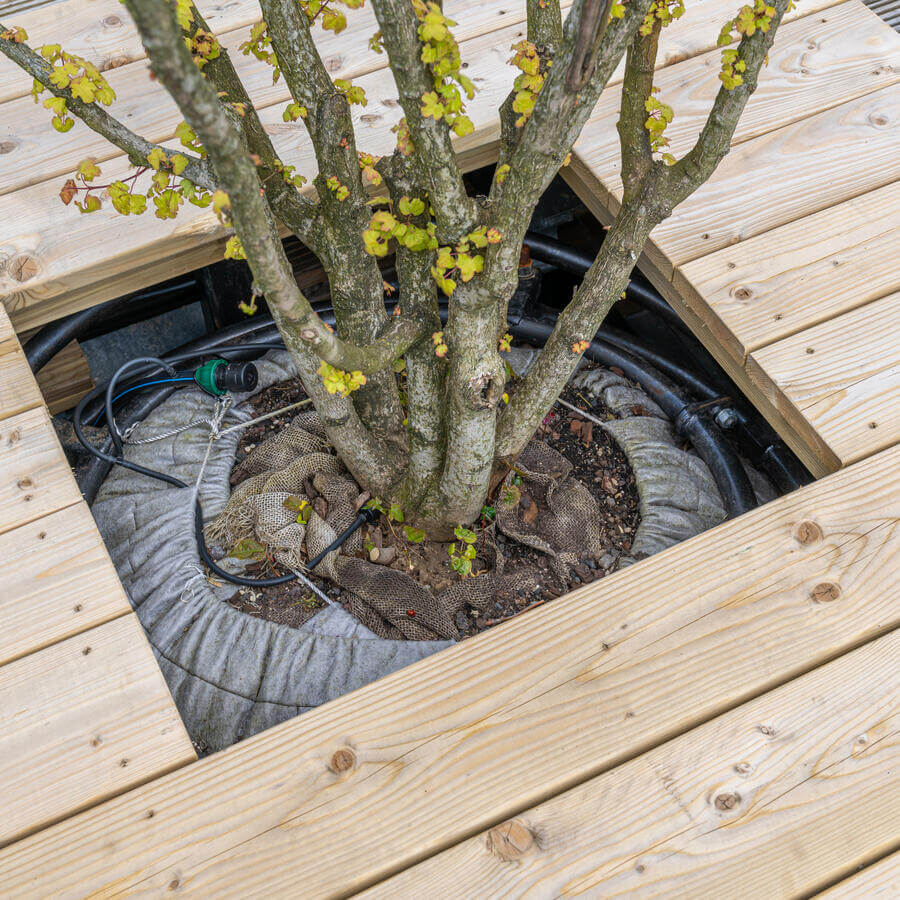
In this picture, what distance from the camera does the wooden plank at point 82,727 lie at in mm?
969

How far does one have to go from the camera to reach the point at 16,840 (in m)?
0.94

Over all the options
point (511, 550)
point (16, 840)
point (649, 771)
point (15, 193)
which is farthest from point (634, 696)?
point (15, 193)

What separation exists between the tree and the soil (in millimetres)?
135

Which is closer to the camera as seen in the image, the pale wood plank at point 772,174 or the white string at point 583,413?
the pale wood plank at point 772,174

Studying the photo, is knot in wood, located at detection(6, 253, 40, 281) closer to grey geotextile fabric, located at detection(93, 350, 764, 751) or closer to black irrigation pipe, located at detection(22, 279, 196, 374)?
black irrigation pipe, located at detection(22, 279, 196, 374)

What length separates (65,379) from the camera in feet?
6.79

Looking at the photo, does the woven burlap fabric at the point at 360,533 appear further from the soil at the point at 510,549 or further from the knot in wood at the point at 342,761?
the knot in wood at the point at 342,761

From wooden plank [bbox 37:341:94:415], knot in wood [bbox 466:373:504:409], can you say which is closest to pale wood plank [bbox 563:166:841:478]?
knot in wood [bbox 466:373:504:409]

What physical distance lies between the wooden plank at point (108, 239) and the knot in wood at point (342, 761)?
0.98m

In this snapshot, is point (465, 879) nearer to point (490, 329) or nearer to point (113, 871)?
point (113, 871)

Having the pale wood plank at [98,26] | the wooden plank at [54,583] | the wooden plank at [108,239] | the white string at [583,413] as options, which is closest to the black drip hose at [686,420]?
the white string at [583,413]

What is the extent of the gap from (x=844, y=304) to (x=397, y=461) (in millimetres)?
830

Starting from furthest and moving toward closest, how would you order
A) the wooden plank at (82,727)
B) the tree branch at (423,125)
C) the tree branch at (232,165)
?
the wooden plank at (82,727) < the tree branch at (423,125) < the tree branch at (232,165)

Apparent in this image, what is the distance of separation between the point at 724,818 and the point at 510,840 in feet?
0.84
